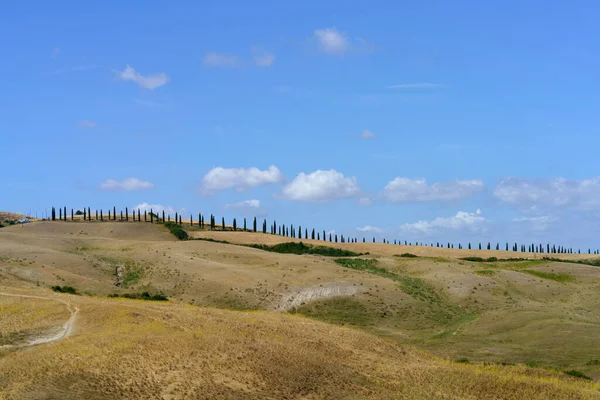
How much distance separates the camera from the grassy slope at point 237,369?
33438 millimetres

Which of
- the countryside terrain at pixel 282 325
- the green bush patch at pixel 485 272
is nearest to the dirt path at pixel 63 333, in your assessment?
Result: the countryside terrain at pixel 282 325

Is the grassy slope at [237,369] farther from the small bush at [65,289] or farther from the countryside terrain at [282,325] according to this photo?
the small bush at [65,289]

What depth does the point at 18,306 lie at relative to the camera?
5147 centimetres

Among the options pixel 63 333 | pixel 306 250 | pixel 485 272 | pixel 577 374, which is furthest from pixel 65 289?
pixel 306 250

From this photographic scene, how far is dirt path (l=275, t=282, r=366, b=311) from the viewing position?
76.1 m

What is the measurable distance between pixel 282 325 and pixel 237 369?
37.8ft

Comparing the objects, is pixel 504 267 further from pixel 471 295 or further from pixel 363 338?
pixel 363 338

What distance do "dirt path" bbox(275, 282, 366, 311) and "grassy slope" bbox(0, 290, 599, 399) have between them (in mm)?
29797

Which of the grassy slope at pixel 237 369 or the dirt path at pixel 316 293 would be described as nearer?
the grassy slope at pixel 237 369

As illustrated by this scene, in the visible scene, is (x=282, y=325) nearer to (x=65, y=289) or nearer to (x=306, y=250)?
(x=65, y=289)

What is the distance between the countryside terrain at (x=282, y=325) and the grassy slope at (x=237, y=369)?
11 centimetres

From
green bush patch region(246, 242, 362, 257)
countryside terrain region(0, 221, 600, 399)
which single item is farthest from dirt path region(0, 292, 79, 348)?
green bush patch region(246, 242, 362, 257)

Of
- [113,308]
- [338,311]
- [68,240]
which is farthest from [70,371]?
[68,240]

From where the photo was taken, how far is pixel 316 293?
79.4m
